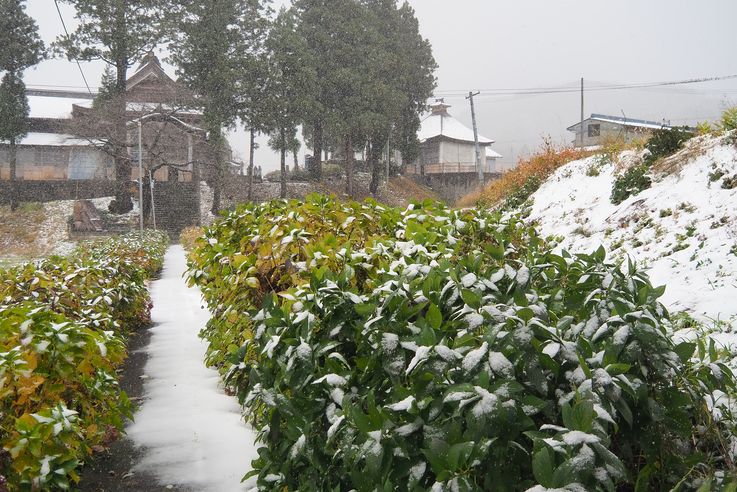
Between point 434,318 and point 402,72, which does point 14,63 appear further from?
point 434,318

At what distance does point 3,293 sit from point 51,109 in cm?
2349

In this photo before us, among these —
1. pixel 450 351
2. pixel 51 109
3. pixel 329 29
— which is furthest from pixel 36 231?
pixel 450 351

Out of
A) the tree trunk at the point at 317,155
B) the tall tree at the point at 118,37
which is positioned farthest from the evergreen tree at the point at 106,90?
the tree trunk at the point at 317,155

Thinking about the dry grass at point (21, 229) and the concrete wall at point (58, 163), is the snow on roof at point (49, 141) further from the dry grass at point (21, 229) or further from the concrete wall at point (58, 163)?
the dry grass at point (21, 229)

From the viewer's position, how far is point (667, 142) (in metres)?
7.56

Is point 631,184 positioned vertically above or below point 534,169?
below

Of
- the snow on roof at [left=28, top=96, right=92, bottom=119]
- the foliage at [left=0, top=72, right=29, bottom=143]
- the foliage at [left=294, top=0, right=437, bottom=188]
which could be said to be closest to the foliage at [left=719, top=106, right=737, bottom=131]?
the foliage at [left=294, top=0, right=437, bottom=188]

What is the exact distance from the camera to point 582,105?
3269cm

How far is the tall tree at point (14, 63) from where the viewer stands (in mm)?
20125

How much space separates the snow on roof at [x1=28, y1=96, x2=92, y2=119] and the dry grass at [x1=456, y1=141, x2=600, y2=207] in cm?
1821

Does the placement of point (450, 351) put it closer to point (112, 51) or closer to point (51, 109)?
point (112, 51)

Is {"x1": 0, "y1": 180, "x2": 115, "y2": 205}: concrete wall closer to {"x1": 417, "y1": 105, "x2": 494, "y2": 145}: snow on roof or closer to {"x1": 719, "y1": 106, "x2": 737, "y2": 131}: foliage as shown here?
{"x1": 417, "y1": 105, "x2": 494, "y2": 145}: snow on roof

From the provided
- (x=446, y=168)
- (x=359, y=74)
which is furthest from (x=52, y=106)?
(x=446, y=168)

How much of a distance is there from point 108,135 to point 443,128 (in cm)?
1811
